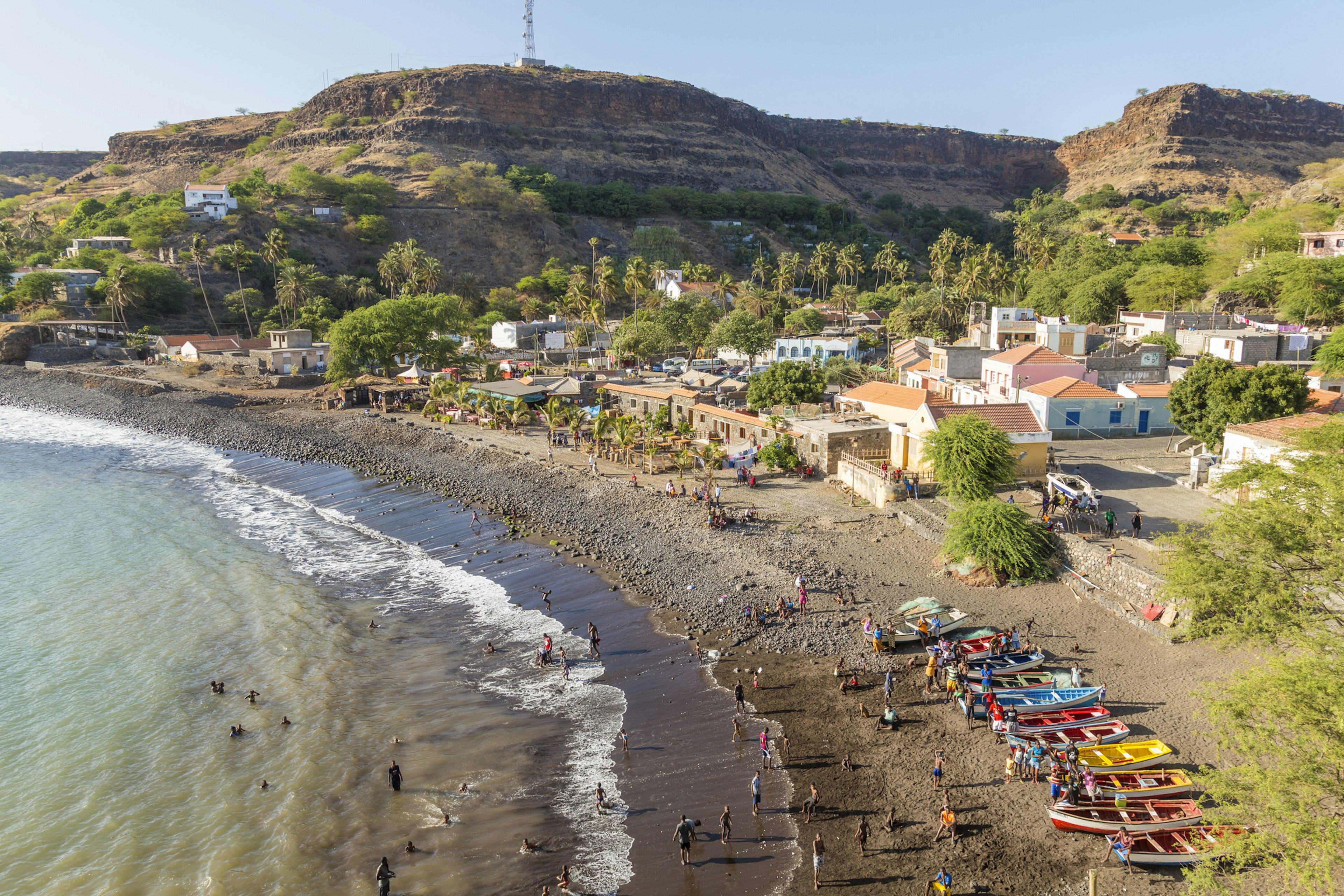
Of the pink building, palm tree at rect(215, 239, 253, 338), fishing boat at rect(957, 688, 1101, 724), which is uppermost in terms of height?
palm tree at rect(215, 239, 253, 338)

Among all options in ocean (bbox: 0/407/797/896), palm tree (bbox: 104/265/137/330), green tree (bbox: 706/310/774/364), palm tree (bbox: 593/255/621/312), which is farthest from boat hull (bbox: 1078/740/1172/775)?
palm tree (bbox: 104/265/137/330)

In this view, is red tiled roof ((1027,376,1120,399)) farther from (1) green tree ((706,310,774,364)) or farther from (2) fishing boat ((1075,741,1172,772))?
(2) fishing boat ((1075,741,1172,772))

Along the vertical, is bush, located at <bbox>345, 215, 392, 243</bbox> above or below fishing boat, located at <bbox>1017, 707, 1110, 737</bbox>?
above

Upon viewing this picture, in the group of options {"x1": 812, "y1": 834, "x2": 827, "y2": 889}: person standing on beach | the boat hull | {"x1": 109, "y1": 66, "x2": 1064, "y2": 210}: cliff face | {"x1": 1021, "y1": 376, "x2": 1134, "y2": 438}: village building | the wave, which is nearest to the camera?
{"x1": 812, "y1": 834, "x2": 827, "y2": 889}: person standing on beach

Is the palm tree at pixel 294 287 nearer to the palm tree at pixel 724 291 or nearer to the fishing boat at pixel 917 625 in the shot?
the palm tree at pixel 724 291

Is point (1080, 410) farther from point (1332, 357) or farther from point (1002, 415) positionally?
point (1332, 357)

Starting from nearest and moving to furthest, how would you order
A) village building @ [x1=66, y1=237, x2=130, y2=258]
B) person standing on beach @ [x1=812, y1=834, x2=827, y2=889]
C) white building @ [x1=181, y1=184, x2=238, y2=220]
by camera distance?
1. person standing on beach @ [x1=812, y1=834, x2=827, y2=889]
2. village building @ [x1=66, y1=237, x2=130, y2=258]
3. white building @ [x1=181, y1=184, x2=238, y2=220]

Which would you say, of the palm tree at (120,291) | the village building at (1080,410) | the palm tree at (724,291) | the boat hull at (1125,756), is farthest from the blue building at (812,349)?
the palm tree at (120,291)
